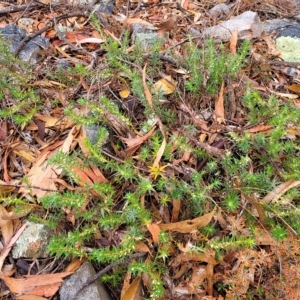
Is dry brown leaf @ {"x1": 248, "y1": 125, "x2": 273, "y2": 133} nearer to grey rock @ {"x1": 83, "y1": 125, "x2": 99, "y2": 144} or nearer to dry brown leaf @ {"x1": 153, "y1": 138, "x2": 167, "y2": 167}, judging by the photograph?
dry brown leaf @ {"x1": 153, "y1": 138, "x2": 167, "y2": 167}

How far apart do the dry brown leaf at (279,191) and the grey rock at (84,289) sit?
100 cm

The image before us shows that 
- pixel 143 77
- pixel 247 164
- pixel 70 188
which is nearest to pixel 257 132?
pixel 247 164

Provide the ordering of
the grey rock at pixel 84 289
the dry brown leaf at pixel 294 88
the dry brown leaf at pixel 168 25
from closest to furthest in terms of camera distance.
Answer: the grey rock at pixel 84 289 < the dry brown leaf at pixel 294 88 < the dry brown leaf at pixel 168 25

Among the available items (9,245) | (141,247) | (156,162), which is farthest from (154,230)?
(9,245)

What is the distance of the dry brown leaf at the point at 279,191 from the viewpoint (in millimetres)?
2264

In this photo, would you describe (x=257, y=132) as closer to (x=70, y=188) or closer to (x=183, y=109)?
(x=183, y=109)

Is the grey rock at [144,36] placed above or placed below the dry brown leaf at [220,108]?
above

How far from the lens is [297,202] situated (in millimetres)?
2342

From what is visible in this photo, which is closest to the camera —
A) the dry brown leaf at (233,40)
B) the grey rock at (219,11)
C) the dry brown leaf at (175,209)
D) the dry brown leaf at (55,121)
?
the dry brown leaf at (175,209)

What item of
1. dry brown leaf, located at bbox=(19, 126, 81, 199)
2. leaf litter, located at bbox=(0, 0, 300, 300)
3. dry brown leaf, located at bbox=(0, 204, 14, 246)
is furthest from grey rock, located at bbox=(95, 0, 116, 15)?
dry brown leaf, located at bbox=(0, 204, 14, 246)

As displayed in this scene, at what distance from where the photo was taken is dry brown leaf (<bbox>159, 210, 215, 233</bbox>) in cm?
217

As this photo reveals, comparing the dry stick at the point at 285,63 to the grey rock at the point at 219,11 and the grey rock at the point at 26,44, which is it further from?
the grey rock at the point at 26,44

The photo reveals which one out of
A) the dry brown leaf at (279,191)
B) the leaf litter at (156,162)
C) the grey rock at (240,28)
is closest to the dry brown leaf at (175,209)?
the leaf litter at (156,162)

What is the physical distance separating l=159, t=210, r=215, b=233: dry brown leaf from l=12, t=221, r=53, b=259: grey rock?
652 millimetres
